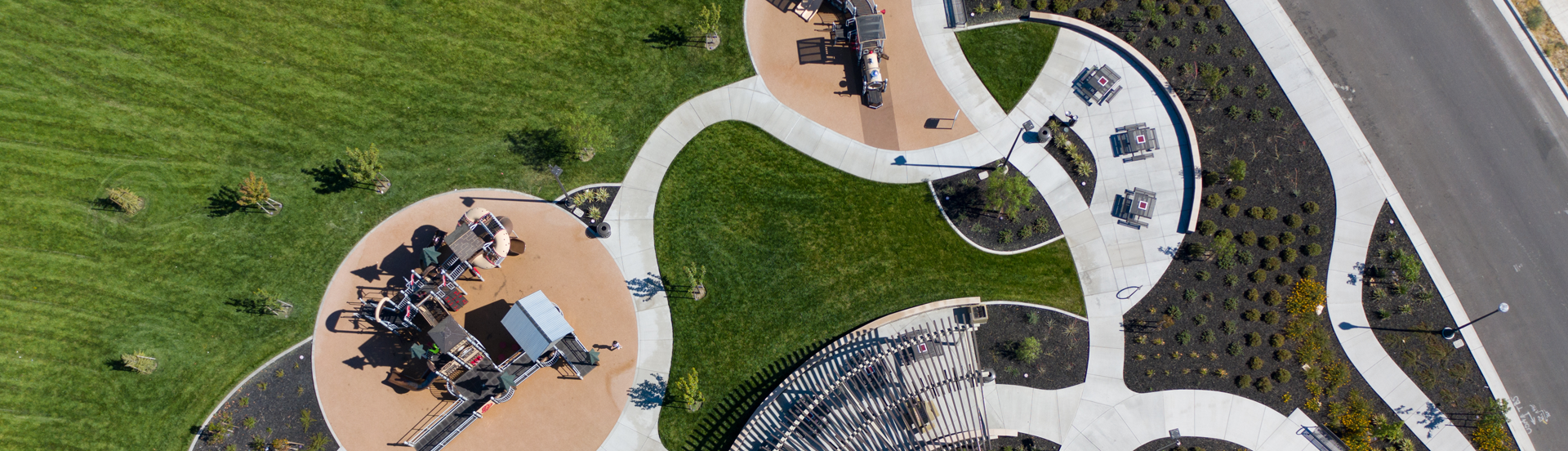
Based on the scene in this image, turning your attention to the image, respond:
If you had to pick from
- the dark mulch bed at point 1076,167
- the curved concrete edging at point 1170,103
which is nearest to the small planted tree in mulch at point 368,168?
the dark mulch bed at point 1076,167

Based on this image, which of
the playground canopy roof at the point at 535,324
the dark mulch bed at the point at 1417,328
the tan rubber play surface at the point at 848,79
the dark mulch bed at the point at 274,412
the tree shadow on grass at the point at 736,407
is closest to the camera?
the playground canopy roof at the point at 535,324

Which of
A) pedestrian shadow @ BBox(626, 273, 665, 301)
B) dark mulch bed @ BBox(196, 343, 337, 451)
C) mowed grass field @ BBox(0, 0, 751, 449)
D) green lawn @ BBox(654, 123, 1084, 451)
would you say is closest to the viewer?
dark mulch bed @ BBox(196, 343, 337, 451)

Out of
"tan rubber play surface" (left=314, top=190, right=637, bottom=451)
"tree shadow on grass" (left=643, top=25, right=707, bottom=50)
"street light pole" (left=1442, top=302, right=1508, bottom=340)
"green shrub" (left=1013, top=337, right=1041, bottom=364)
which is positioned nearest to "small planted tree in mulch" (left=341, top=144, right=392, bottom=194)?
"tan rubber play surface" (left=314, top=190, right=637, bottom=451)

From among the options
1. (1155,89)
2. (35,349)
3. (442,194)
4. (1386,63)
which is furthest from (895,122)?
(35,349)

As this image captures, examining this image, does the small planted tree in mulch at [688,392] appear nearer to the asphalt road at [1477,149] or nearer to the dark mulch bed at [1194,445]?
the dark mulch bed at [1194,445]

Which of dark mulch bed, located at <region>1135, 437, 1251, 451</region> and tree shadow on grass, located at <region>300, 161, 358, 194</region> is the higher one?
tree shadow on grass, located at <region>300, 161, 358, 194</region>

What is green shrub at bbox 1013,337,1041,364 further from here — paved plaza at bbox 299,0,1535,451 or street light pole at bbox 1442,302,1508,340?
street light pole at bbox 1442,302,1508,340

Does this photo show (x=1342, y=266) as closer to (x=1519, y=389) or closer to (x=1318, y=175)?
(x=1318, y=175)
